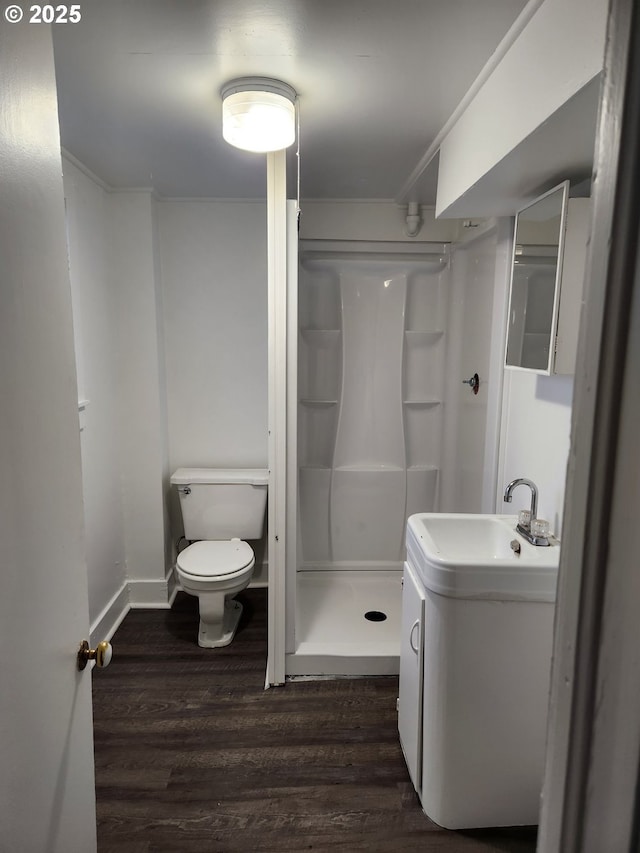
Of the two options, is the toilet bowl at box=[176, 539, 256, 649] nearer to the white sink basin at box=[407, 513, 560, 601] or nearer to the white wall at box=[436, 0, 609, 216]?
the white sink basin at box=[407, 513, 560, 601]

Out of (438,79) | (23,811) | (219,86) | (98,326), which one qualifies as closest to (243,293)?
(98,326)

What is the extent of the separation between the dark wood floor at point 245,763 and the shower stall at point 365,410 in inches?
26.2

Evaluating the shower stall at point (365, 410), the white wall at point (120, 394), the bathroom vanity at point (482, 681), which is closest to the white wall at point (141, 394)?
the white wall at point (120, 394)

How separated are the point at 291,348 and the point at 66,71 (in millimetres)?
1126

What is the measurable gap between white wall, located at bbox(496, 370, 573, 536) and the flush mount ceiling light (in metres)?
1.23

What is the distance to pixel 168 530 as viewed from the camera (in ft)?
10.0

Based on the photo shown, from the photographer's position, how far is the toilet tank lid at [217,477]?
2908 mm

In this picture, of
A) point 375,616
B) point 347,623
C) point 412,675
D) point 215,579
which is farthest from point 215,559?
point 412,675

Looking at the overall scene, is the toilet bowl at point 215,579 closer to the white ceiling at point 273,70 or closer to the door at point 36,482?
the door at point 36,482

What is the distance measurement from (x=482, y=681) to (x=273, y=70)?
191 cm

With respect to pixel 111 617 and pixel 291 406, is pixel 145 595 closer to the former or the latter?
pixel 111 617

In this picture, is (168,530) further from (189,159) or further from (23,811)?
(23,811)

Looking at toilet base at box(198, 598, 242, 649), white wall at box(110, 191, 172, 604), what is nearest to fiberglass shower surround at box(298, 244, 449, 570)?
Result: toilet base at box(198, 598, 242, 649)

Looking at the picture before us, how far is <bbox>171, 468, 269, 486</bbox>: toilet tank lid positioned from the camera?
2.91 meters
